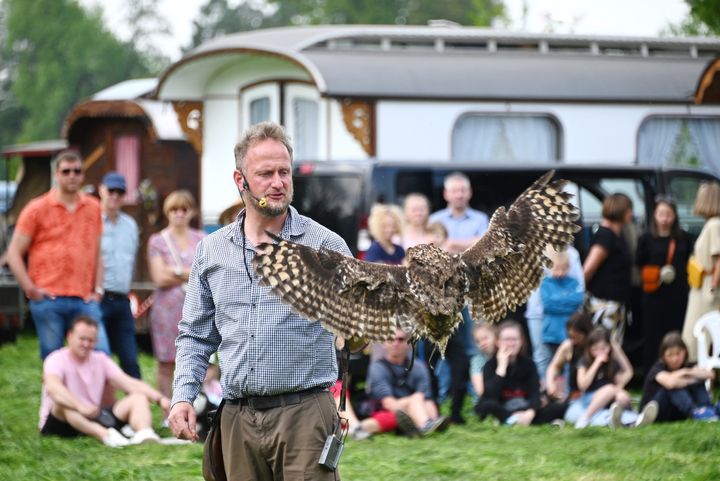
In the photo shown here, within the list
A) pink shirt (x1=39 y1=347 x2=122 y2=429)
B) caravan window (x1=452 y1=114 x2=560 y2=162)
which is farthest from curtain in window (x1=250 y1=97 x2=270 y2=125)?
pink shirt (x1=39 y1=347 x2=122 y2=429)

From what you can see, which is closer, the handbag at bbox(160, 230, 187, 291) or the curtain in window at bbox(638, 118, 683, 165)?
the handbag at bbox(160, 230, 187, 291)

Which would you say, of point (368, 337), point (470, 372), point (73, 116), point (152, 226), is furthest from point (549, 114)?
point (368, 337)

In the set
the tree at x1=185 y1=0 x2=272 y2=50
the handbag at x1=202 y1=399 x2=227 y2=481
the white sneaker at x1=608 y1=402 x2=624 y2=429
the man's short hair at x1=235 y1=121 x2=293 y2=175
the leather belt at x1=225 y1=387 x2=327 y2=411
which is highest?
the tree at x1=185 y1=0 x2=272 y2=50

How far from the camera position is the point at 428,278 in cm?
512

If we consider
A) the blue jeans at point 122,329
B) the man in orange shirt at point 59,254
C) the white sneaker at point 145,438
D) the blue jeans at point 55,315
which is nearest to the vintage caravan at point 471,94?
the blue jeans at point 122,329

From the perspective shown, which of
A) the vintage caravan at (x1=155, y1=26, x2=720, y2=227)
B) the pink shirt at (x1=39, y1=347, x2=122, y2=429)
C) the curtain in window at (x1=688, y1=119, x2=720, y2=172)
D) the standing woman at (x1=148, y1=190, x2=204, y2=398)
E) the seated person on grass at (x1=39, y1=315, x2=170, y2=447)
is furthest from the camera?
the curtain in window at (x1=688, y1=119, x2=720, y2=172)

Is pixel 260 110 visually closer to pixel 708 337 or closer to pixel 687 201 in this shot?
pixel 687 201

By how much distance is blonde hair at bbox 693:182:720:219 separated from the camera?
1088cm

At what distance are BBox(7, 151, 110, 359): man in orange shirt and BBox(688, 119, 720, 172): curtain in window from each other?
807cm

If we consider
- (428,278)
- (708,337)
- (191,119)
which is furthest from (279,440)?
(191,119)

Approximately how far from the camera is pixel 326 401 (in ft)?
16.5

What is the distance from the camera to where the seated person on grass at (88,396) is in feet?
30.5

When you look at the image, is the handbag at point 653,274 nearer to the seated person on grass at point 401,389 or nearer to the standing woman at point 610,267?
the standing woman at point 610,267

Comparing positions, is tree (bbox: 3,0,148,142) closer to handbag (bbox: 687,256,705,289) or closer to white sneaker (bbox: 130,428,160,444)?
handbag (bbox: 687,256,705,289)
